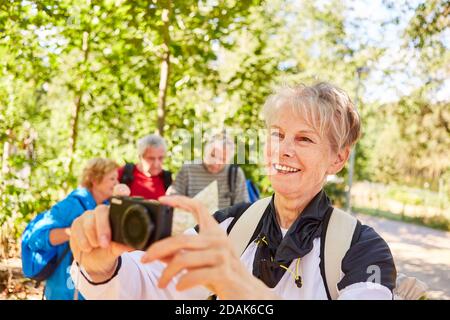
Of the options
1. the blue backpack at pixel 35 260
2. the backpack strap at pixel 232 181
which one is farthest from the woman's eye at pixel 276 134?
the backpack strap at pixel 232 181

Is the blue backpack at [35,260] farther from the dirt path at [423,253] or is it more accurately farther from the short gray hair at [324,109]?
the dirt path at [423,253]

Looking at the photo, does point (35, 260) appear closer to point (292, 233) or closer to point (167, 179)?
point (167, 179)

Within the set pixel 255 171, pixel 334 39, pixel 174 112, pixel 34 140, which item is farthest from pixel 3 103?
pixel 334 39

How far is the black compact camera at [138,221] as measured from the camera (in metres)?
0.93

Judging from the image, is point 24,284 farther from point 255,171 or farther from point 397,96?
point 397,96

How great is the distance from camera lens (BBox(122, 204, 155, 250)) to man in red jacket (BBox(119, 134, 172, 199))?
135 inches

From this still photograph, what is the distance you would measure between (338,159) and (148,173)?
127 inches

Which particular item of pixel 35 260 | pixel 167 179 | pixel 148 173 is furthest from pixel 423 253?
pixel 35 260

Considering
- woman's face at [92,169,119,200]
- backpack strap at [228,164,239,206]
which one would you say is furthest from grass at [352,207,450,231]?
woman's face at [92,169,119,200]

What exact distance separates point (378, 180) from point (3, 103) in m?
31.1

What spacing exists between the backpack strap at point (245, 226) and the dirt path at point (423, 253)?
3135 millimetres

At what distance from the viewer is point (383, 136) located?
96.4 feet

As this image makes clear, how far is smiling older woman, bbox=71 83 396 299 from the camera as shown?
1129 millimetres

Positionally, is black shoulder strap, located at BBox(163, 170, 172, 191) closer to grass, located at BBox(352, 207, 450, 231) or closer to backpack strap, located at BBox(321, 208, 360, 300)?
backpack strap, located at BBox(321, 208, 360, 300)
